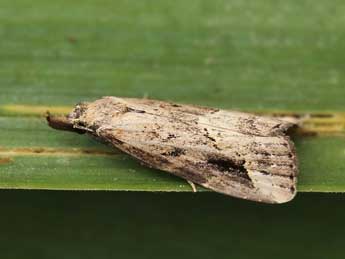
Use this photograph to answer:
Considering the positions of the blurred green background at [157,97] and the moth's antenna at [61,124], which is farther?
the moth's antenna at [61,124]

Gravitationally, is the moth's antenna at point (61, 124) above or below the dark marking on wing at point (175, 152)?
above

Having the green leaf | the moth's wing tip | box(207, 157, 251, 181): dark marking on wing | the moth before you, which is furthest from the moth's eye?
the moth's wing tip

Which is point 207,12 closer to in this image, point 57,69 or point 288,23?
point 288,23

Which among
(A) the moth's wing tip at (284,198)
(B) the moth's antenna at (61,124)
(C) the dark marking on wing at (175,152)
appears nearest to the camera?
(A) the moth's wing tip at (284,198)

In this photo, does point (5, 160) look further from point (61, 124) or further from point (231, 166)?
point (231, 166)

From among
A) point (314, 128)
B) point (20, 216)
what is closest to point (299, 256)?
point (314, 128)

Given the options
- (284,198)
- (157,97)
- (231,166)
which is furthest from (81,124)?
(284,198)

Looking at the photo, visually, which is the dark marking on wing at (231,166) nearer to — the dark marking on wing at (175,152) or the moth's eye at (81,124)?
the dark marking on wing at (175,152)

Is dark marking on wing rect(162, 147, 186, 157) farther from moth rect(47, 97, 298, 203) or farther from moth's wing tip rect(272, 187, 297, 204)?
moth's wing tip rect(272, 187, 297, 204)

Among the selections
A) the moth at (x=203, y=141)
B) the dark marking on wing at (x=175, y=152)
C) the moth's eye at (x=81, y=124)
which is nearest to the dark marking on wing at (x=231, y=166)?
the moth at (x=203, y=141)
